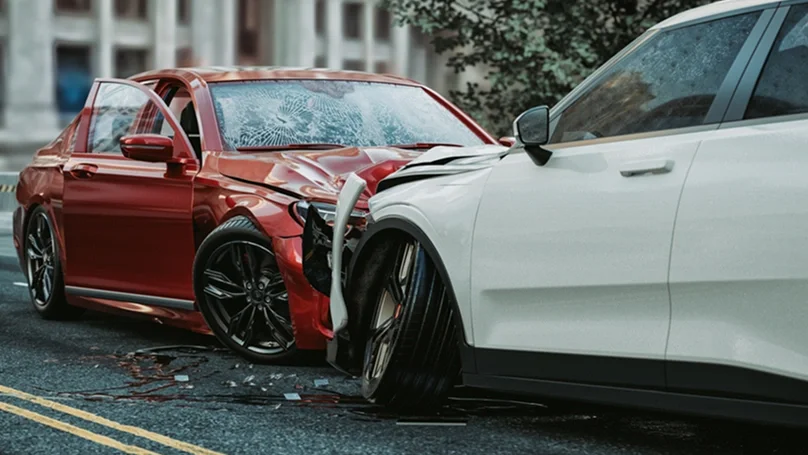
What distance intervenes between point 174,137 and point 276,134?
0.59 m

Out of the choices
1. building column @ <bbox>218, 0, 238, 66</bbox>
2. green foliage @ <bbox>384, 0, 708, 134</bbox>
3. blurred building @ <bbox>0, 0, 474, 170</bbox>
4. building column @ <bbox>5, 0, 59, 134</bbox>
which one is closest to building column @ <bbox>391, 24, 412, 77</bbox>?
blurred building @ <bbox>0, 0, 474, 170</bbox>

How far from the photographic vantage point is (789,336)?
479 centimetres

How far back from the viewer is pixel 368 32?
5559cm

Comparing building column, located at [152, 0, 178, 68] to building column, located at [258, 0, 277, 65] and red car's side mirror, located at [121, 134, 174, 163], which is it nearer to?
building column, located at [258, 0, 277, 65]

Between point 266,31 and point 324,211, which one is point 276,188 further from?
point 266,31

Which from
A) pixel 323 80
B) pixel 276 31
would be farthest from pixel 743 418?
pixel 276 31

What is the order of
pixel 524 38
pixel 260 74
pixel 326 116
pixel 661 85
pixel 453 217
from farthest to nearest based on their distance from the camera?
pixel 524 38 < pixel 260 74 < pixel 326 116 < pixel 453 217 < pixel 661 85

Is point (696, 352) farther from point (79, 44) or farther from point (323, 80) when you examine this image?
point (79, 44)

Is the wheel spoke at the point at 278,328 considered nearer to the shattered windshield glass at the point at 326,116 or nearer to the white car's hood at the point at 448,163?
the shattered windshield glass at the point at 326,116

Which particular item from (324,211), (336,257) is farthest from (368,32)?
(336,257)

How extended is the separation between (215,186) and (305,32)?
44.2 metres

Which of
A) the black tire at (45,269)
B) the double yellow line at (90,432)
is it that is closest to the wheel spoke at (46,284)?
the black tire at (45,269)

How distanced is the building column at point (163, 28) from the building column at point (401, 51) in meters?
9.65

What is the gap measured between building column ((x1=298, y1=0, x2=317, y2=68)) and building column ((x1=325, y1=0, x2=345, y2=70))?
102 cm
